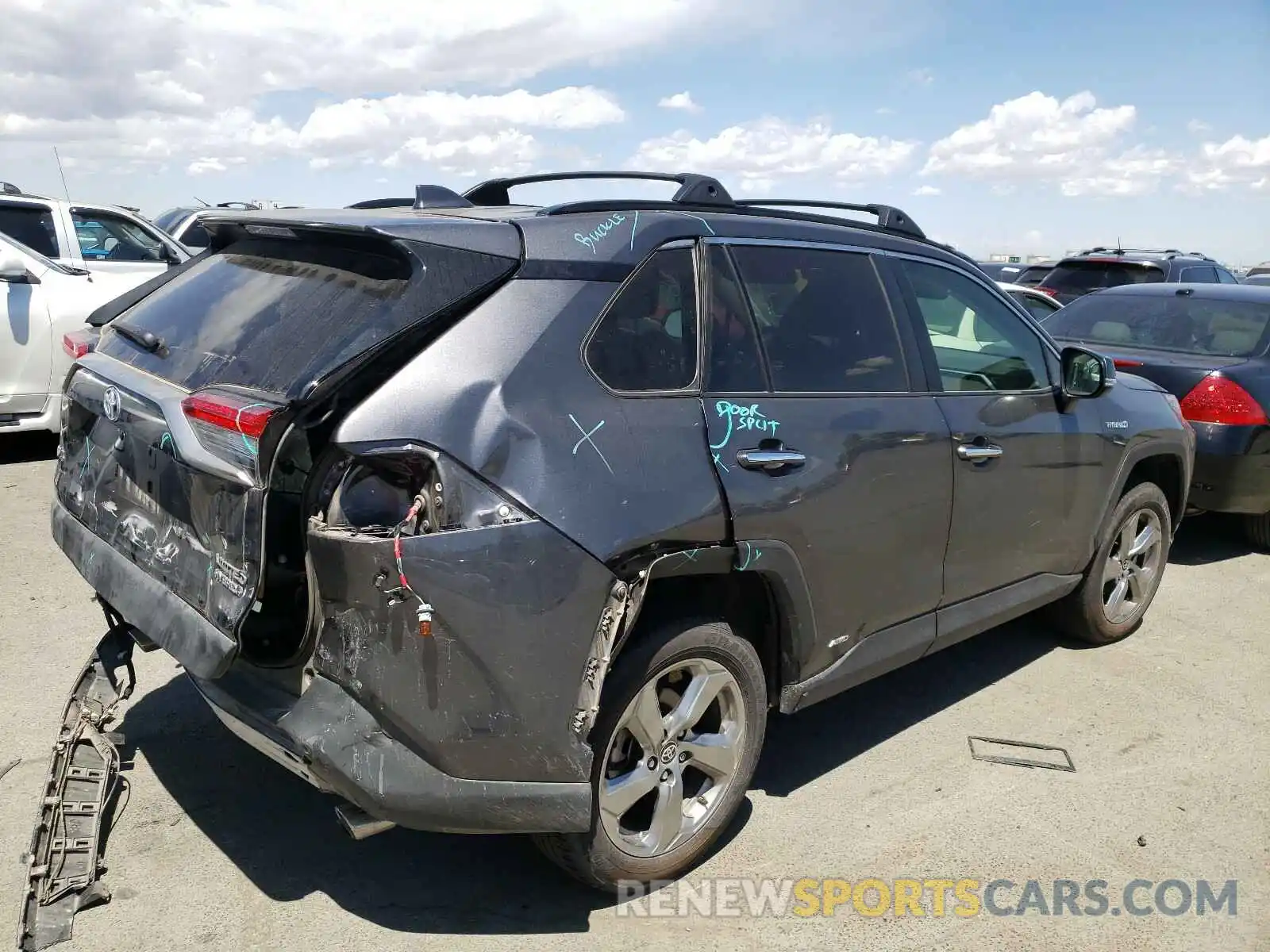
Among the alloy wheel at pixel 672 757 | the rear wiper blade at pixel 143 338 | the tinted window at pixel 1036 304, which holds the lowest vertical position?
the alloy wheel at pixel 672 757

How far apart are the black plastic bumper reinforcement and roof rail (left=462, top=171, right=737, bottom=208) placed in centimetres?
202

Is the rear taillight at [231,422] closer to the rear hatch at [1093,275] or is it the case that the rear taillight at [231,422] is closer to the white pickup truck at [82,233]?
the white pickup truck at [82,233]

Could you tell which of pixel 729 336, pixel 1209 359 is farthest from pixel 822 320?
pixel 1209 359

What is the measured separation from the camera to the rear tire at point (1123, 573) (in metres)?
4.96

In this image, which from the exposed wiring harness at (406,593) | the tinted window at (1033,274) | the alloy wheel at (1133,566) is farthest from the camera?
the tinted window at (1033,274)

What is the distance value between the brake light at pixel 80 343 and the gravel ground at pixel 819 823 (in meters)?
1.29

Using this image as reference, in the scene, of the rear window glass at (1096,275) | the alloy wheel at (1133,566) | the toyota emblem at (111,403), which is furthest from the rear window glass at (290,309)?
the rear window glass at (1096,275)

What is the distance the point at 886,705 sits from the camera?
4.46 meters

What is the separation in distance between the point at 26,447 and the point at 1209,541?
28.4ft

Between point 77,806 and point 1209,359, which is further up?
point 1209,359

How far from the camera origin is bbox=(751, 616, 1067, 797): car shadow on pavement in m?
3.91

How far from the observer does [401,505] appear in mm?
2541

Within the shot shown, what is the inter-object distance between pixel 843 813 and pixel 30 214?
809cm

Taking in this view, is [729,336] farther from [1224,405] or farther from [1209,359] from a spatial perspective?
[1209,359]
